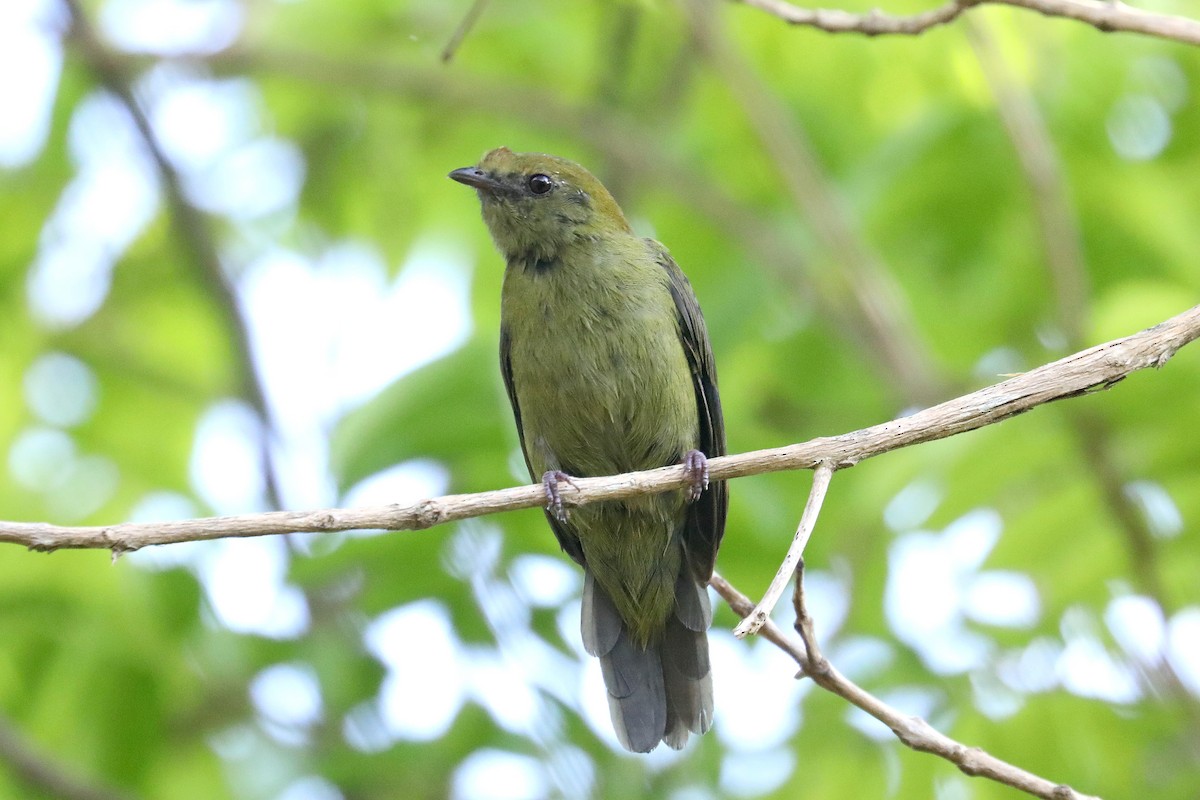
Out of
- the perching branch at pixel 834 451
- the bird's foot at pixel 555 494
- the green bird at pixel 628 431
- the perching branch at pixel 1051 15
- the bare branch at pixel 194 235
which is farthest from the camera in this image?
the bare branch at pixel 194 235

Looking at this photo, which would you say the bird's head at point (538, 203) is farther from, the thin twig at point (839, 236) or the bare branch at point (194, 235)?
the bare branch at point (194, 235)

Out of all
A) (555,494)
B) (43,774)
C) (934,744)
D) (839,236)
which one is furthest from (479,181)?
(934,744)

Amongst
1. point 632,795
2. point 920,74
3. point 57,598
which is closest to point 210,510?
point 57,598

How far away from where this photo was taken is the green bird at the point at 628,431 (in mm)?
5133

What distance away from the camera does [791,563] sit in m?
3.19

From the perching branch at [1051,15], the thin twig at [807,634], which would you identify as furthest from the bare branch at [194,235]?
the thin twig at [807,634]

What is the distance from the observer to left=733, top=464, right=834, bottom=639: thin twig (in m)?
→ 3.04

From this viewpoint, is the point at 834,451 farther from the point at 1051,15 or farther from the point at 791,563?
the point at 1051,15

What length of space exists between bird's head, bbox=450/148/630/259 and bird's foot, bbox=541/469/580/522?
118cm

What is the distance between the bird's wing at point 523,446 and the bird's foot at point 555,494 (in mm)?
129

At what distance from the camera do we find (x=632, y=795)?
5109 millimetres

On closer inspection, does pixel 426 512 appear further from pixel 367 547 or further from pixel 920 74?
pixel 920 74

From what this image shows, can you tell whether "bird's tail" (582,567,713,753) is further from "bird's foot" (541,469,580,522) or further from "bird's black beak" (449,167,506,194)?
"bird's black beak" (449,167,506,194)

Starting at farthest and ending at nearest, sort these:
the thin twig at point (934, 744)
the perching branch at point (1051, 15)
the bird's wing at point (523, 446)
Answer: the bird's wing at point (523, 446)
the perching branch at point (1051, 15)
the thin twig at point (934, 744)
